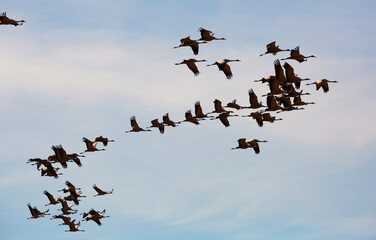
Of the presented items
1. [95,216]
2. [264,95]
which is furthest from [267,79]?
[95,216]

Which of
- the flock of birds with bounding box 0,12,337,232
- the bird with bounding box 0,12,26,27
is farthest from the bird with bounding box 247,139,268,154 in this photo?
the bird with bounding box 0,12,26,27

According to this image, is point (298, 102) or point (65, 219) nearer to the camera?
point (298, 102)

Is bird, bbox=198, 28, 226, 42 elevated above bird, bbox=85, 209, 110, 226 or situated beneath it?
elevated above

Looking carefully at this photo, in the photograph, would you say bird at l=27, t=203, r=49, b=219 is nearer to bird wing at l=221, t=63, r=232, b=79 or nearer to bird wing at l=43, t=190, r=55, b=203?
bird wing at l=43, t=190, r=55, b=203

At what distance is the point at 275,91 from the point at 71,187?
70.1 feet

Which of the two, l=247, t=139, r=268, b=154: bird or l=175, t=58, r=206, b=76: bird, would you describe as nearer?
l=175, t=58, r=206, b=76: bird

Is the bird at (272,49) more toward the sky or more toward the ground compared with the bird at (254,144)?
more toward the sky

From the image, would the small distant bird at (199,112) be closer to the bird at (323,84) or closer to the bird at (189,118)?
the bird at (189,118)

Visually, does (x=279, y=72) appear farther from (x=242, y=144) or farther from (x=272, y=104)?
(x=242, y=144)

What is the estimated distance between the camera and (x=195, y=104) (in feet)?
197

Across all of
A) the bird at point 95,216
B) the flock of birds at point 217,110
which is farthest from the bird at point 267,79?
the bird at point 95,216

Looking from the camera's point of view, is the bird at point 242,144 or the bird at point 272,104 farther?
the bird at point 242,144

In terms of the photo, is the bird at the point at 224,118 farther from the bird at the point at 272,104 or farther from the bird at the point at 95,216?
the bird at the point at 95,216

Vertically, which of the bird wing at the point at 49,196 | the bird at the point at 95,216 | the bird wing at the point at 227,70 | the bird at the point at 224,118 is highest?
the bird wing at the point at 227,70
